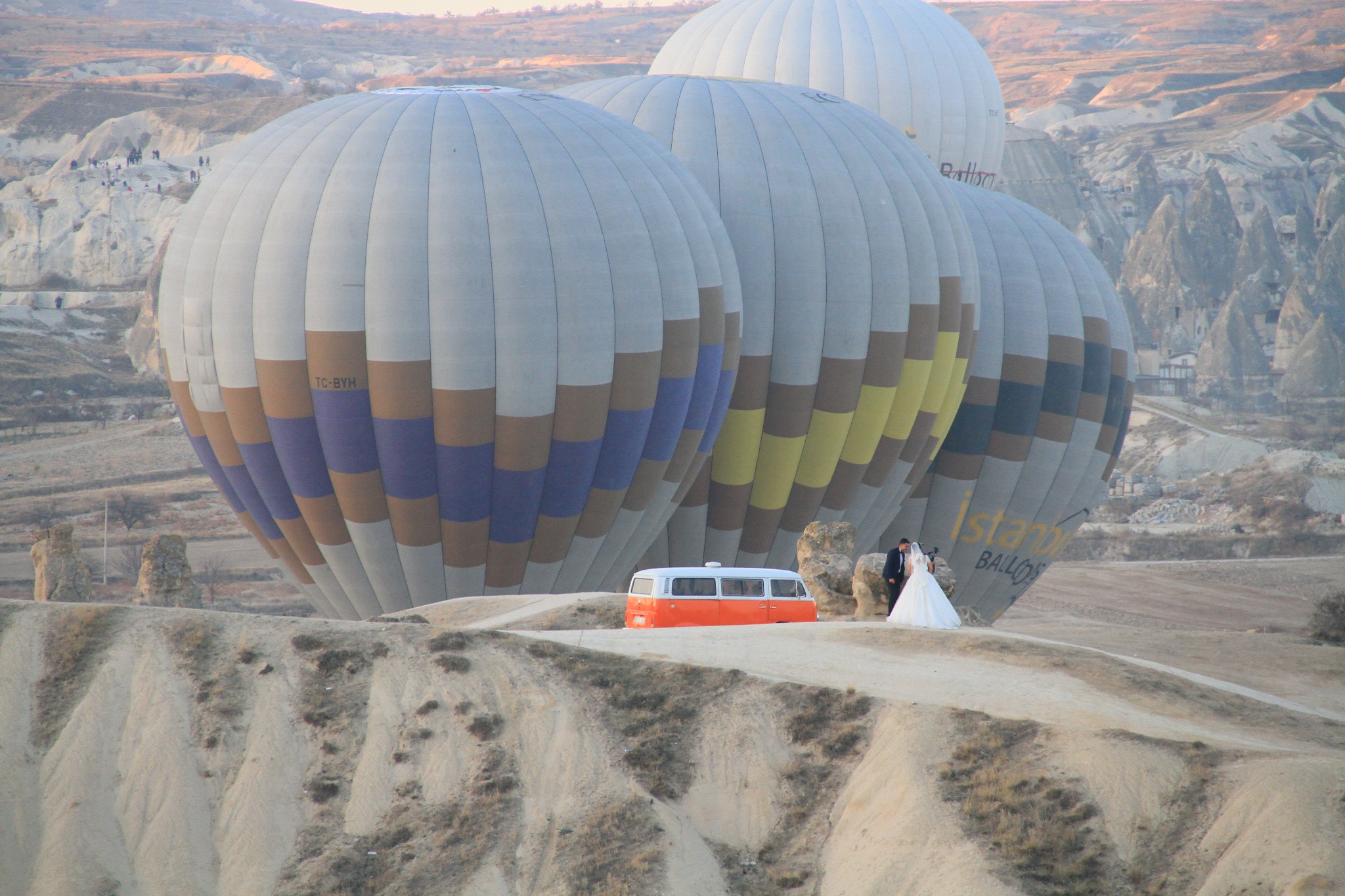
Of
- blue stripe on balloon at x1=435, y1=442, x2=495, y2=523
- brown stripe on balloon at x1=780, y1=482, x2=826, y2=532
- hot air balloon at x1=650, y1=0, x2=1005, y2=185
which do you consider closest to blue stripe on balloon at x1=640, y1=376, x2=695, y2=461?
blue stripe on balloon at x1=435, y1=442, x2=495, y2=523

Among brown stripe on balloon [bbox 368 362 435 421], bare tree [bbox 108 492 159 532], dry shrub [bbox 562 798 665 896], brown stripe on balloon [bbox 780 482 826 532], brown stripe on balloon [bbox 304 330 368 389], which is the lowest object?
bare tree [bbox 108 492 159 532]

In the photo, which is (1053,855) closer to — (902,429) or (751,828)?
(751,828)

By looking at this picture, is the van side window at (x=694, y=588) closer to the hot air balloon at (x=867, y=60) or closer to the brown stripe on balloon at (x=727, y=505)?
the brown stripe on balloon at (x=727, y=505)

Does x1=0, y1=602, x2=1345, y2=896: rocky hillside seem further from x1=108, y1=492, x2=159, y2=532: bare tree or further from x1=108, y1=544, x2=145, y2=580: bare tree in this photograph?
x1=108, y1=492, x2=159, y2=532: bare tree

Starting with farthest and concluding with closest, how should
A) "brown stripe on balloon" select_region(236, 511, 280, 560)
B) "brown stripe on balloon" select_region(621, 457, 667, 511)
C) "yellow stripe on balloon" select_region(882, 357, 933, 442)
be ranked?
1. "yellow stripe on balloon" select_region(882, 357, 933, 442)
2. "brown stripe on balloon" select_region(236, 511, 280, 560)
3. "brown stripe on balloon" select_region(621, 457, 667, 511)

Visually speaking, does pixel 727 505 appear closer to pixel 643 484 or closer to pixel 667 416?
pixel 643 484

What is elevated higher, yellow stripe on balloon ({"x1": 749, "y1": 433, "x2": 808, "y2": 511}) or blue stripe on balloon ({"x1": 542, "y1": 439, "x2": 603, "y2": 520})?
blue stripe on balloon ({"x1": 542, "y1": 439, "x2": 603, "y2": 520})

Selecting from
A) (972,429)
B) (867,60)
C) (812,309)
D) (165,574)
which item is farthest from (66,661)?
(867,60)
